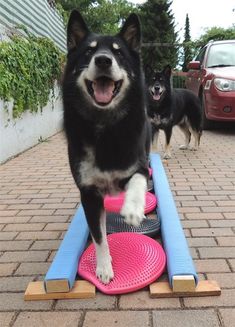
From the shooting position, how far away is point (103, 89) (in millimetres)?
2658

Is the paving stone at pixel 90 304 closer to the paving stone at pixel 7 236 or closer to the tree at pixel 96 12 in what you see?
the paving stone at pixel 7 236

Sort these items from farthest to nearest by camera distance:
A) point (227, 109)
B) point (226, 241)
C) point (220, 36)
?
point (220, 36), point (227, 109), point (226, 241)

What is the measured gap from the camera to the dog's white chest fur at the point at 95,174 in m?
2.62

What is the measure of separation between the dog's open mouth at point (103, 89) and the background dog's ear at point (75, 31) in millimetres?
422

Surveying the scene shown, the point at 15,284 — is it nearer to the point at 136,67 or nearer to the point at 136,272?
the point at 136,272

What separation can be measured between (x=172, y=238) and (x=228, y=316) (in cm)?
81

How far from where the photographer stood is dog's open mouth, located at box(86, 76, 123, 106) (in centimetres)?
261

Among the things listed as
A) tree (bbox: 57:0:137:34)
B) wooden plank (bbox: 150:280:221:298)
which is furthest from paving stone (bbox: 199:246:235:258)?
tree (bbox: 57:0:137:34)

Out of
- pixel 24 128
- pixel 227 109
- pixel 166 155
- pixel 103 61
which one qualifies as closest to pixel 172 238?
pixel 103 61

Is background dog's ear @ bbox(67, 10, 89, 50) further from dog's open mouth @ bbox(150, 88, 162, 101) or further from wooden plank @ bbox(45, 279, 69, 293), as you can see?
dog's open mouth @ bbox(150, 88, 162, 101)

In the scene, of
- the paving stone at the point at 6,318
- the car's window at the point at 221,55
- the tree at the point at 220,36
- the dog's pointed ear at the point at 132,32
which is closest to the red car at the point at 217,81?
the car's window at the point at 221,55

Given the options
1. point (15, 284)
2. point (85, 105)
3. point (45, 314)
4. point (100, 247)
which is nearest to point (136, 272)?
point (100, 247)

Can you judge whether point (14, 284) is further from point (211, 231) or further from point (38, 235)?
point (211, 231)

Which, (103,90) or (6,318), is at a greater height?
(103,90)
